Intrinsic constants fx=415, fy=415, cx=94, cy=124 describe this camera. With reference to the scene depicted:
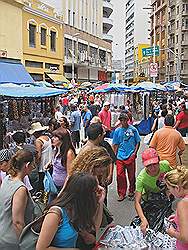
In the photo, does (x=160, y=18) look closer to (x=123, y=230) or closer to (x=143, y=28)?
(x=143, y=28)

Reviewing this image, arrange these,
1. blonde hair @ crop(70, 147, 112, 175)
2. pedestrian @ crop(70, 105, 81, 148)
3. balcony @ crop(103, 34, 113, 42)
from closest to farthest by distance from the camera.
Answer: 1. blonde hair @ crop(70, 147, 112, 175)
2. pedestrian @ crop(70, 105, 81, 148)
3. balcony @ crop(103, 34, 113, 42)

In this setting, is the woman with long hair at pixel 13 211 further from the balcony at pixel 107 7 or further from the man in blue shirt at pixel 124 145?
the balcony at pixel 107 7

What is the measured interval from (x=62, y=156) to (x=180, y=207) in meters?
2.33

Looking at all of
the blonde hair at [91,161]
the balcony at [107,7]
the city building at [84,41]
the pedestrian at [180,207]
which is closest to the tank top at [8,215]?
the blonde hair at [91,161]

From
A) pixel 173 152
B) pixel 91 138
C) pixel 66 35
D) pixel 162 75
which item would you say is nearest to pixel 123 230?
pixel 91 138

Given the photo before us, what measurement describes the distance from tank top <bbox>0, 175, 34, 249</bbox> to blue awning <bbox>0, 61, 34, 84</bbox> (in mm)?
9078

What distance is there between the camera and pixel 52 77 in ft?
119

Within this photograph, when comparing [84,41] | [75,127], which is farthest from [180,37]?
[75,127]

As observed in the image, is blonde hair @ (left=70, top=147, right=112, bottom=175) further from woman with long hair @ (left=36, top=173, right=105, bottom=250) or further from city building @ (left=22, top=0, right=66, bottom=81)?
city building @ (left=22, top=0, right=66, bottom=81)

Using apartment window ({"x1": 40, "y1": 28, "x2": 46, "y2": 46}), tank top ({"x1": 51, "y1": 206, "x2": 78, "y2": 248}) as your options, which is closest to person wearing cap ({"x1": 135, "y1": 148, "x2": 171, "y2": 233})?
tank top ({"x1": 51, "y1": 206, "x2": 78, "y2": 248})

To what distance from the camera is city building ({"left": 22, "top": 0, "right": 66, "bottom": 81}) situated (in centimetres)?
3259

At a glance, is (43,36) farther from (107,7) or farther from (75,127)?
(107,7)

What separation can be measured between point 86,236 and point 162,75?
81953mm

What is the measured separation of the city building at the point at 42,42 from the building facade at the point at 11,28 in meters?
2.20
